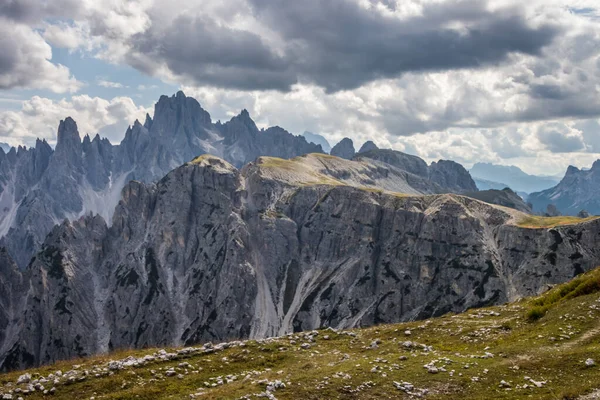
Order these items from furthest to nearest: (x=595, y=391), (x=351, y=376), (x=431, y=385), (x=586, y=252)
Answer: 1. (x=586, y=252)
2. (x=351, y=376)
3. (x=431, y=385)
4. (x=595, y=391)

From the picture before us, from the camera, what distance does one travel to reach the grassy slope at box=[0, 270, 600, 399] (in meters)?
26.2

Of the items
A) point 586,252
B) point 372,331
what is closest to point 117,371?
point 372,331

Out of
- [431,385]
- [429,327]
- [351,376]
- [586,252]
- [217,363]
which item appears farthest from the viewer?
[586,252]

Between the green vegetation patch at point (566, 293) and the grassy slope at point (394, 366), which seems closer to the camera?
the grassy slope at point (394, 366)

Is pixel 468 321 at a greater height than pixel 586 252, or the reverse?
pixel 468 321

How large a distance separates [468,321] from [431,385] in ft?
68.1

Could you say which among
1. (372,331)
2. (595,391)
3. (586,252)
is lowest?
(586,252)

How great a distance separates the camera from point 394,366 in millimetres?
30391

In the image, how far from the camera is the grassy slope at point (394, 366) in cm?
2616

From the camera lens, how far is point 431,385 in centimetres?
2694

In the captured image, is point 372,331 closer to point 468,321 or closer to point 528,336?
point 468,321

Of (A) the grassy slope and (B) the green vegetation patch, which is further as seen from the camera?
(B) the green vegetation patch

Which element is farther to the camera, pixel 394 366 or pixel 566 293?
pixel 566 293

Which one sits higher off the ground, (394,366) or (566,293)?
(566,293)
